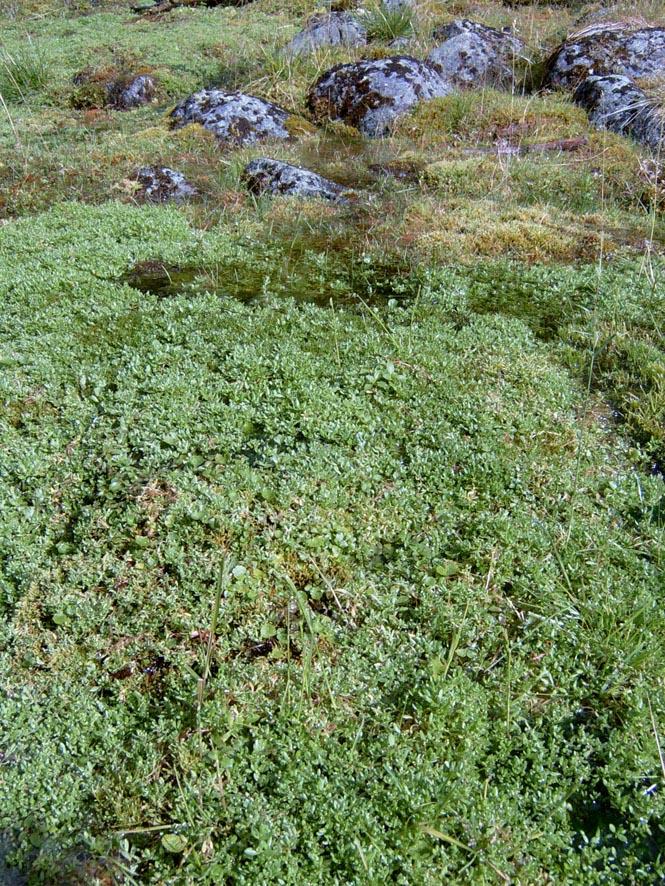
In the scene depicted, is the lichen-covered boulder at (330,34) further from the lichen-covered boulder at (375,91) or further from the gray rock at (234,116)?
the gray rock at (234,116)

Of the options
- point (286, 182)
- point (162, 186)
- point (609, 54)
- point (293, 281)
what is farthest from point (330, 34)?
point (293, 281)

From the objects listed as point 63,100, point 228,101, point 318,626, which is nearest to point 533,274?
point 318,626

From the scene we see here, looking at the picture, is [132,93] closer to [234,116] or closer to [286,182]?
[234,116]

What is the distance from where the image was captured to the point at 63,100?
18.0m

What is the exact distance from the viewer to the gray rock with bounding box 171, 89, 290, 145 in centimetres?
1387

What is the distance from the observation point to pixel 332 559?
14.6 ft

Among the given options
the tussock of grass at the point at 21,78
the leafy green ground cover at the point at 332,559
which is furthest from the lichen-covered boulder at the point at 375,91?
the tussock of grass at the point at 21,78

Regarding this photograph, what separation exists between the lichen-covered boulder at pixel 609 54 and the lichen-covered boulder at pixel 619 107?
53cm

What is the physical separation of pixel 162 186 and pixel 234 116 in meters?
4.60

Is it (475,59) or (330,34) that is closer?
(475,59)

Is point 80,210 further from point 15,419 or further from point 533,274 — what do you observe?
point 533,274

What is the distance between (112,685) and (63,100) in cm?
1910

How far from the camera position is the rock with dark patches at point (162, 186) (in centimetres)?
1044

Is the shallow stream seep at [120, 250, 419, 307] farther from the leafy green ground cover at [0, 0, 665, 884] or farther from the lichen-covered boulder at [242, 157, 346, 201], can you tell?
the lichen-covered boulder at [242, 157, 346, 201]
